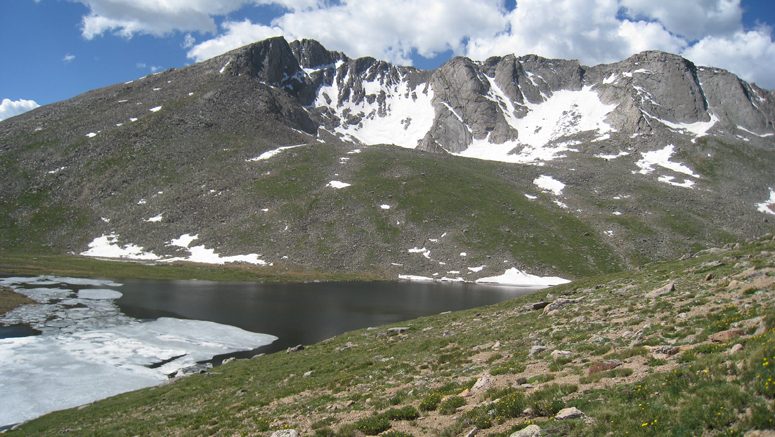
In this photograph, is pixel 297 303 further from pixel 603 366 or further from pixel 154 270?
pixel 603 366

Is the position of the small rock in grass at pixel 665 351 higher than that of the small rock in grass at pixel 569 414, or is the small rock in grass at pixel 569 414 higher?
the small rock in grass at pixel 665 351

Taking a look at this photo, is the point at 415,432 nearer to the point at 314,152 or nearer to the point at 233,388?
the point at 233,388

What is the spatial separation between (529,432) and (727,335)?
29.2ft

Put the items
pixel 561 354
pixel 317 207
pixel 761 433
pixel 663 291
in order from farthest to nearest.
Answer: pixel 317 207 → pixel 663 291 → pixel 561 354 → pixel 761 433

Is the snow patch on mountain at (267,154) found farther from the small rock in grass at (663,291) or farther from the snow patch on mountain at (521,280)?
the small rock in grass at (663,291)

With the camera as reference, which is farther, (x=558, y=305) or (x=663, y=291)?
(x=558, y=305)

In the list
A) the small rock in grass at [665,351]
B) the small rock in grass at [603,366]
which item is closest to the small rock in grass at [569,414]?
the small rock in grass at [603,366]

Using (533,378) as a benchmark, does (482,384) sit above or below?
below

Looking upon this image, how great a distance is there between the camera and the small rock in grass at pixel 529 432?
11.4 metres

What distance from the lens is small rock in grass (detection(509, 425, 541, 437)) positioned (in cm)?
1140

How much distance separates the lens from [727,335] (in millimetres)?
15492

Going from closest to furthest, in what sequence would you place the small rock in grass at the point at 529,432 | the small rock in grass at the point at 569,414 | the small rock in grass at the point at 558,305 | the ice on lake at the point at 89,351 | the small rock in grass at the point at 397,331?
the small rock in grass at the point at 529,432, the small rock in grass at the point at 569,414, the small rock in grass at the point at 558,305, the ice on lake at the point at 89,351, the small rock in grass at the point at 397,331

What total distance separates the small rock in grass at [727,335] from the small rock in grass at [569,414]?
22.1 feet

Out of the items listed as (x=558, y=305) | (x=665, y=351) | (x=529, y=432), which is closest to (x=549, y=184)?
(x=558, y=305)
